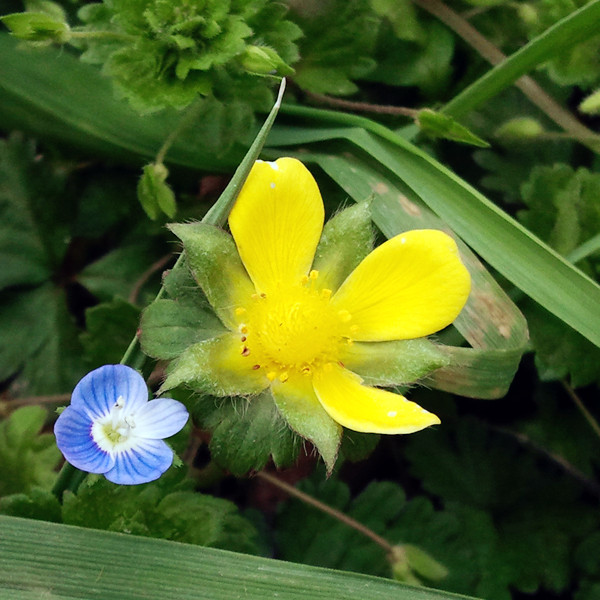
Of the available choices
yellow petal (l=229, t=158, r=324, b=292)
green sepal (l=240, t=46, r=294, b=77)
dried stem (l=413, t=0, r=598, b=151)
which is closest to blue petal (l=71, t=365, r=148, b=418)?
yellow petal (l=229, t=158, r=324, b=292)

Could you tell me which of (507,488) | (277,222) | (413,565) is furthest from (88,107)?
(507,488)

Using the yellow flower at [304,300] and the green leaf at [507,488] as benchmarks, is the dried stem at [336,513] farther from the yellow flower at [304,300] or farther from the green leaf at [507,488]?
the yellow flower at [304,300]

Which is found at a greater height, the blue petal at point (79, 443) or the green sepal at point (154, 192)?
the green sepal at point (154, 192)

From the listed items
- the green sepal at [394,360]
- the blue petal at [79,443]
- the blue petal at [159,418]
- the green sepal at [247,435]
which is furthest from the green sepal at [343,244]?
the blue petal at [79,443]

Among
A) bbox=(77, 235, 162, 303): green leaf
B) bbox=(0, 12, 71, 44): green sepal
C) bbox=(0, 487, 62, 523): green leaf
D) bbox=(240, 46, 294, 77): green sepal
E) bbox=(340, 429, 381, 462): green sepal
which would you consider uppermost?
bbox=(240, 46, 294, 77): green sepal

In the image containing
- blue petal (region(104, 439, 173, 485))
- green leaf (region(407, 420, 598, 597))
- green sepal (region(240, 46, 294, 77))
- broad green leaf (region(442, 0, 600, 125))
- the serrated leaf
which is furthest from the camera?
green leaf (region(407, 420, 598, 597))

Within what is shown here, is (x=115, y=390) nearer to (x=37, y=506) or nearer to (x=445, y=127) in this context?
(x=37, y=506)

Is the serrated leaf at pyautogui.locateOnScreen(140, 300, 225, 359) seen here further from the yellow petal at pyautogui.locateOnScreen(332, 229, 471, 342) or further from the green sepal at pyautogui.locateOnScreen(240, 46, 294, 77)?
the green sepal at pyautogui.locateOnScreen(240, 46, 294, 77)

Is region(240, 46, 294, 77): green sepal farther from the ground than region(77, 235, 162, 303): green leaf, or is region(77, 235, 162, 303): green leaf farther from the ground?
region(240, 46, 294, 77): green sepal
